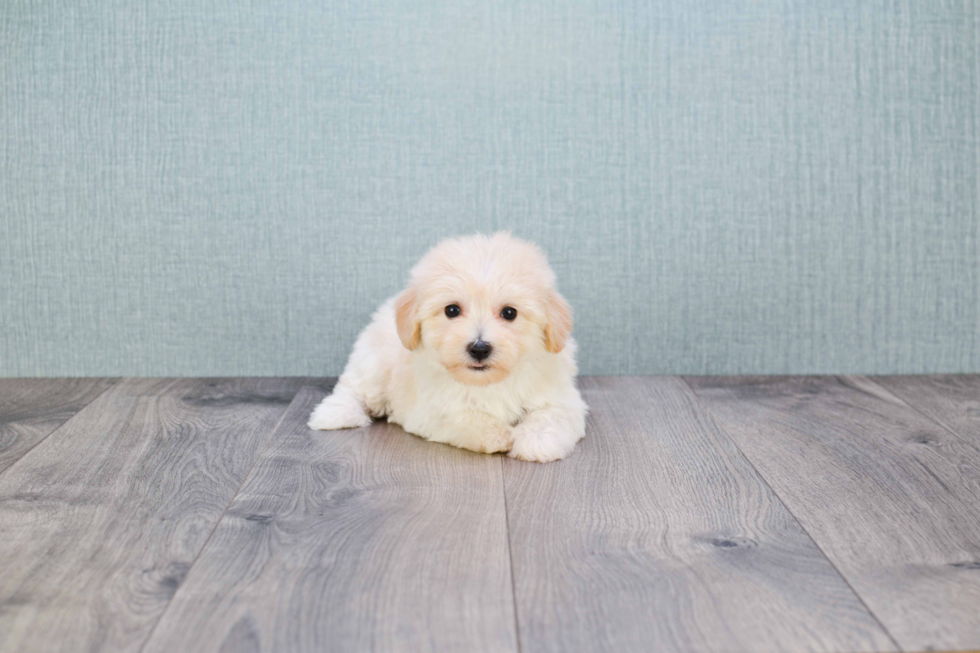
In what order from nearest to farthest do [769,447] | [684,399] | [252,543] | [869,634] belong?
[869,634]
[252,543]
[769,447]
[684,399]

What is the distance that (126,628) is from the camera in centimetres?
116

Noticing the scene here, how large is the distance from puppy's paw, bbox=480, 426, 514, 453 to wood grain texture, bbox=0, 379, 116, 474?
1055 millimetres

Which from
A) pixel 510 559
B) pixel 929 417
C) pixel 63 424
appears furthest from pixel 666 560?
pixel 63 424

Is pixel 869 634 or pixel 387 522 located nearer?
pixel 869 634

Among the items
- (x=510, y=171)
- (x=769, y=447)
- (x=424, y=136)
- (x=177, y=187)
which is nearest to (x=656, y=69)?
(x=510, y=171)

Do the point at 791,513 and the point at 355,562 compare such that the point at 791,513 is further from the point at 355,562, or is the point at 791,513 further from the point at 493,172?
the point at 493,172

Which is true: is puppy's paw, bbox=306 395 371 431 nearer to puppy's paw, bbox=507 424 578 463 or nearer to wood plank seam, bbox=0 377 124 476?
puppy's paw, bbox=507 424 578 463

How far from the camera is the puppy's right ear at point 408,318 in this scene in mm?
1909

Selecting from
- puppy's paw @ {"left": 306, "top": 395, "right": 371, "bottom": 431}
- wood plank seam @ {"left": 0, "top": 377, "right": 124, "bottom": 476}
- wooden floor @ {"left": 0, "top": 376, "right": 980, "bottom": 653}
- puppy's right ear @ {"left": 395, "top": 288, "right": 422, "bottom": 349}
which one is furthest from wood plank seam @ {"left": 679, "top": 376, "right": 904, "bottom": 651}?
wood plank seam @ {"left": 0, "top": 377, "right": 124, "bottom": 476}

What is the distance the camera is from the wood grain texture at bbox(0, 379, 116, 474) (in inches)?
77.4

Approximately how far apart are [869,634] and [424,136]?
184 centimetres

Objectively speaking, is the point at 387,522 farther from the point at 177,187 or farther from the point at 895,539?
the point at 177,187

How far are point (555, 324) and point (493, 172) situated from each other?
80cm

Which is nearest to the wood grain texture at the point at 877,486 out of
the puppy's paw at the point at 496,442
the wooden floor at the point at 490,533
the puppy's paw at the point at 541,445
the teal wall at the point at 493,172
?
the wooden floor at the point at 490,533
